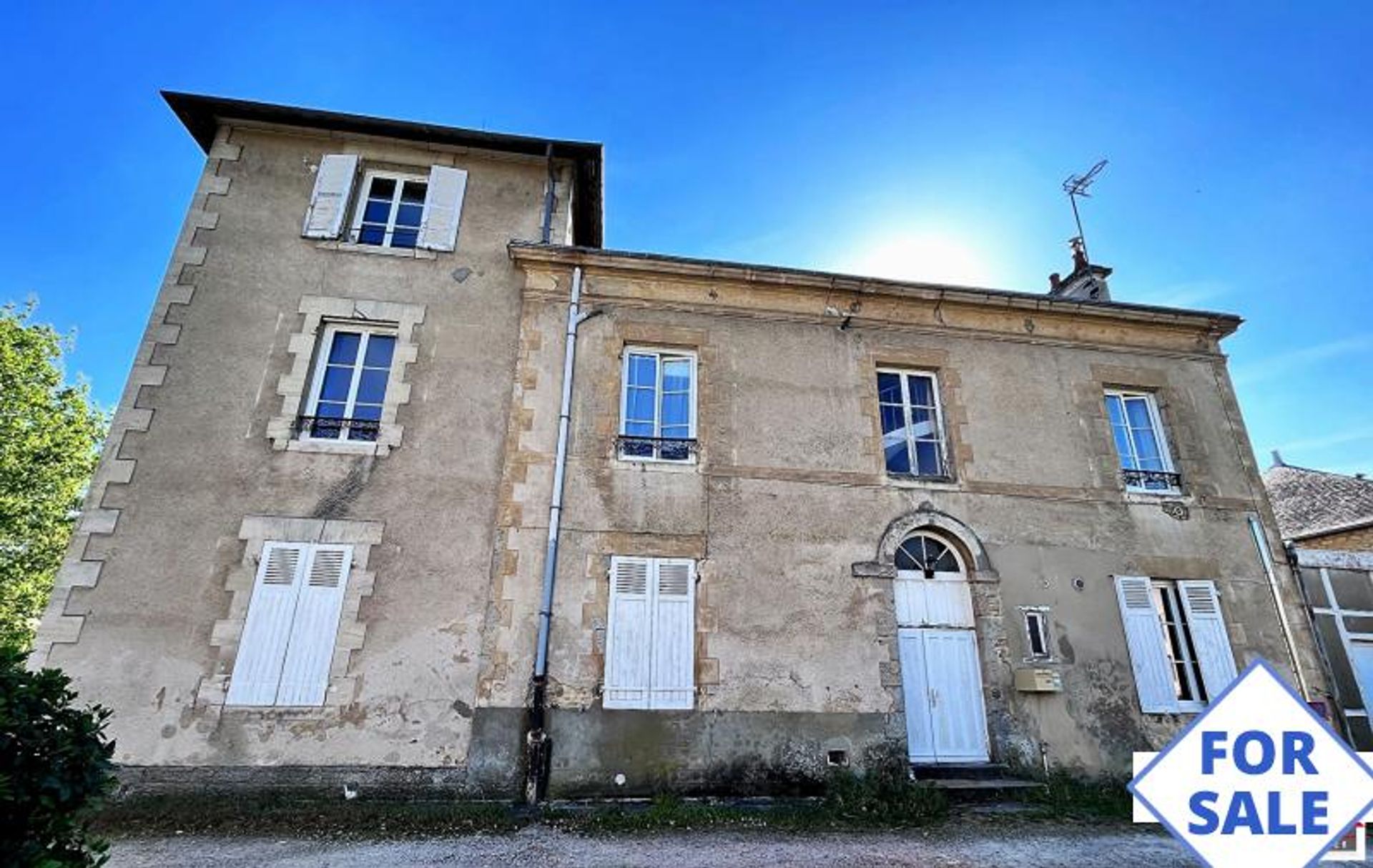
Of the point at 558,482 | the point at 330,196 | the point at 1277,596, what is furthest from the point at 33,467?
the point at 1277,596

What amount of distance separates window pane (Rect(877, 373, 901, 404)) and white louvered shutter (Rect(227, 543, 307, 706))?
6.77 metres

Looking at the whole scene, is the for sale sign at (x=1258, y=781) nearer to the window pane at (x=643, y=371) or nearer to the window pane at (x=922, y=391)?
the window pane at (x=643, y=371)

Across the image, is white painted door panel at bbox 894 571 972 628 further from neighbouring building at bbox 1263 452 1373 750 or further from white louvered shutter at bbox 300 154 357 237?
white louvered shutter at bbox 300 154 357 237

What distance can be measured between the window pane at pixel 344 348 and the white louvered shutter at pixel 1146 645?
30.6 ft

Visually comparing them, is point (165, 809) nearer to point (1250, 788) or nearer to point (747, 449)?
point (747, 449)

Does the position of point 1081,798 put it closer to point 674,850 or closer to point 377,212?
point 674,850

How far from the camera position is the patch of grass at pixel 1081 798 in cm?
598

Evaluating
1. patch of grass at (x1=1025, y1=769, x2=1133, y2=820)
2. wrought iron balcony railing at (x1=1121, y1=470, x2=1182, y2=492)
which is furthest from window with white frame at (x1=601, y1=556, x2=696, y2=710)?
wrought iron balcony railing at (x1=1121, y1=470, x2=1182, y2=492)

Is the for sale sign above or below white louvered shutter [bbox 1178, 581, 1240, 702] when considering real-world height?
below

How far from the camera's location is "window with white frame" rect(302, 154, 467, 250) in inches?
303

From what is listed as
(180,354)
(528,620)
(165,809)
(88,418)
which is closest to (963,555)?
(528,620)

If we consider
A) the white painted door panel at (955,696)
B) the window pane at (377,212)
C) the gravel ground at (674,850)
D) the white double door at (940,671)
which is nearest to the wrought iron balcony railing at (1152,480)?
Answer: the white double door at (940,671)

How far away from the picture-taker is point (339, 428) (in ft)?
22.4

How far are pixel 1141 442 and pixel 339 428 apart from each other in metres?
9.94
